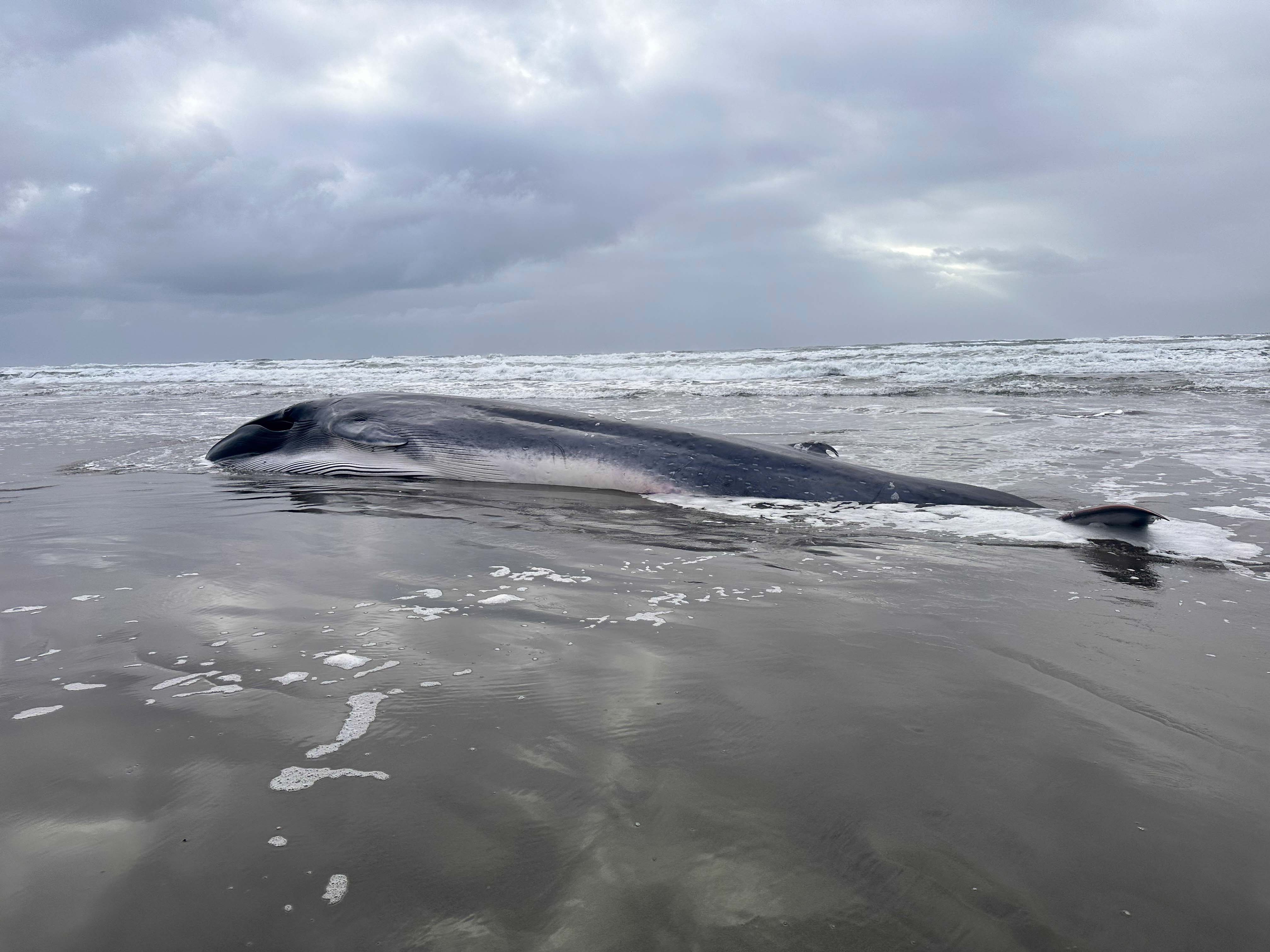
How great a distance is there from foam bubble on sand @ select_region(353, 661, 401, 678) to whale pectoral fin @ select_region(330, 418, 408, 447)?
385 centimetres

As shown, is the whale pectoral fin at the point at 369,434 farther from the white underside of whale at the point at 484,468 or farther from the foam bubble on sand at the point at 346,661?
the foam bubble on sand at the point at 346,661

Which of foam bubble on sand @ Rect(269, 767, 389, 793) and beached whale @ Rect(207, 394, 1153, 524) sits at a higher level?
beached whale @ Rect(207, 394, 1153, 524)

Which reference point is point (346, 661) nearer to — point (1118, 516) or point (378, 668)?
point (378, 668)

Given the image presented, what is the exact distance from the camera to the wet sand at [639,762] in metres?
1.27

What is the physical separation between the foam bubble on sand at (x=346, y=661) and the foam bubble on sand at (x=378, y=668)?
0.04 metres

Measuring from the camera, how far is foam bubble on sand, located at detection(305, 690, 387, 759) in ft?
5.81

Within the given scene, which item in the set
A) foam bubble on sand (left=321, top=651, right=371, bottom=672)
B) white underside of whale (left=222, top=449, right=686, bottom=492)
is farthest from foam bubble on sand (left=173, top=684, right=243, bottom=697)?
white underside of whale (left=222, top=449, right=686, bottom=492)

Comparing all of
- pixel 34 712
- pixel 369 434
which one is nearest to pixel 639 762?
pixel 34 712

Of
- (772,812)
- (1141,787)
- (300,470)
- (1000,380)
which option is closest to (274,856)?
(772,812)

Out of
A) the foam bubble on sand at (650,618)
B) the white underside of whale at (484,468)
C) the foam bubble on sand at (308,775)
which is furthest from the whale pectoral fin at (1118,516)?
the foam bubble on sand at (308,775)

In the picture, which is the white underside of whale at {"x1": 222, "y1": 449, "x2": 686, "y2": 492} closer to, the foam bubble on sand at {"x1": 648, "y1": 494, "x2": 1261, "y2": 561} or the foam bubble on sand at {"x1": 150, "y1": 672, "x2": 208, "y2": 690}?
the foam bubble on sand at {"x1": 648, "y1": 494, "x2": 1261, "y2": 561}

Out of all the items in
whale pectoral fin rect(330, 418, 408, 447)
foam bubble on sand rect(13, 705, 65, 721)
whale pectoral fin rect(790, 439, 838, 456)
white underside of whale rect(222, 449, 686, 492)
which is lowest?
foam bubble on sand rect(13, 705, 65, 721)

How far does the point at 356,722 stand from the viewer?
1.91m

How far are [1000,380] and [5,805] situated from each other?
845 inches
